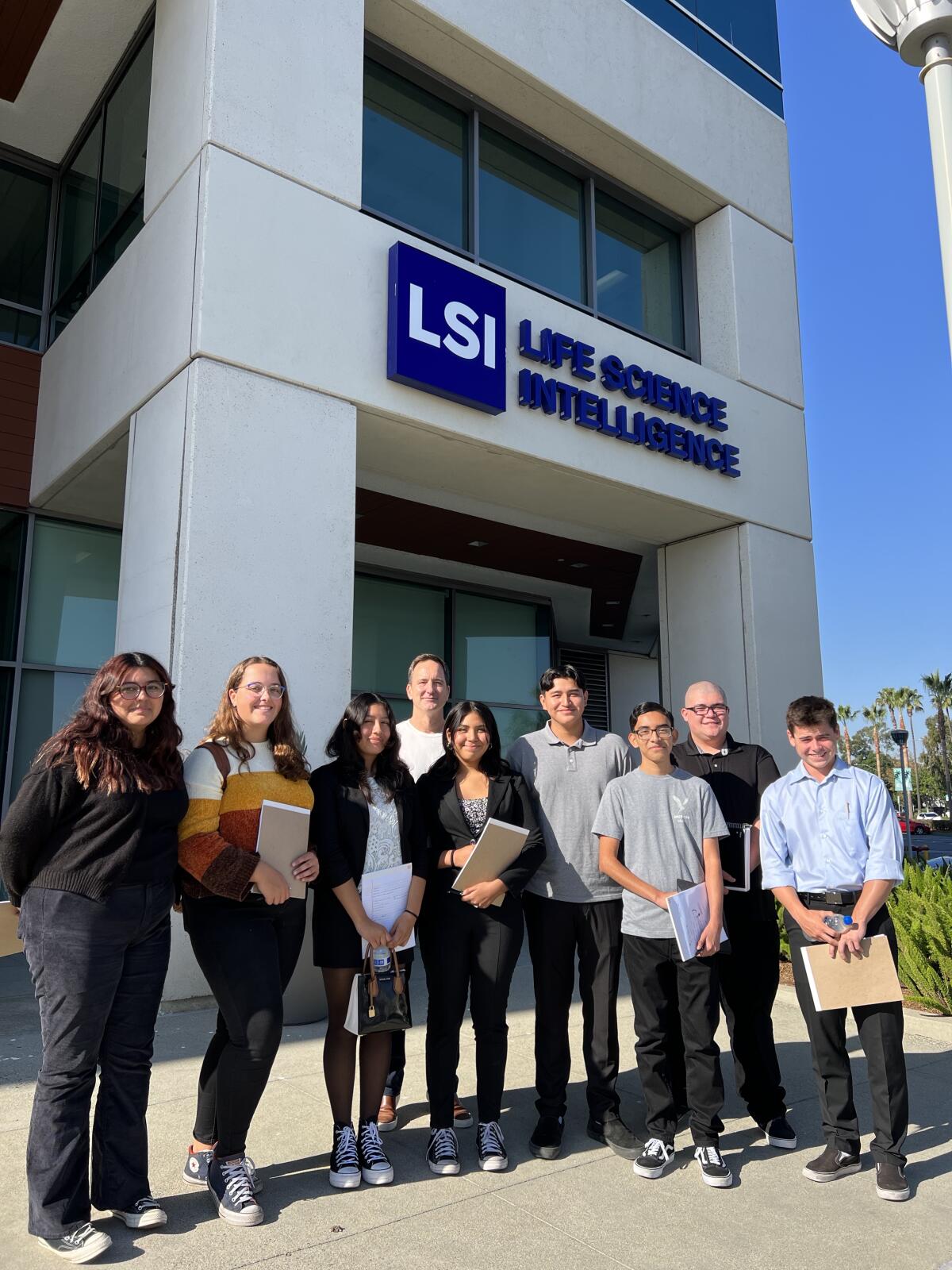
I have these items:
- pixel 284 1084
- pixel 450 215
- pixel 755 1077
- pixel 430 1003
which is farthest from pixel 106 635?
pixel 755 1077

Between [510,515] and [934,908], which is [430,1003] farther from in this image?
[510,515]

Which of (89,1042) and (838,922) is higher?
(838,922)

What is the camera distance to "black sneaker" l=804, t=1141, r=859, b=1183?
3768mm

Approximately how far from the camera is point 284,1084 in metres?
4.82

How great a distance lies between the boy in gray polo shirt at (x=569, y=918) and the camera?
13.3 ft

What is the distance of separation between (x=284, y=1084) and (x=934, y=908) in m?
4.44

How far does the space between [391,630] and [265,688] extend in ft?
26.3

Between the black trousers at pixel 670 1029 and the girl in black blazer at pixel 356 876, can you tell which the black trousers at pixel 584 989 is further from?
the girl in black blazer at pixel 356 876

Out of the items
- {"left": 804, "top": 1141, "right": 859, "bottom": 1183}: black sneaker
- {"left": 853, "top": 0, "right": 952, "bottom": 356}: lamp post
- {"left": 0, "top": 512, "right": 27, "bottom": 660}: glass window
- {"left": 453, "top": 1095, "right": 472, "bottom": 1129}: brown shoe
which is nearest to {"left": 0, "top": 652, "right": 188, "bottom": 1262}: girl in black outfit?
{"left": 453, "top": 1095, "right": 472, "bottom": 1129}: brown shoe

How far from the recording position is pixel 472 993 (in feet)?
13.0

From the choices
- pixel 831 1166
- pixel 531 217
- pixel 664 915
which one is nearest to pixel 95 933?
pixel 664 915

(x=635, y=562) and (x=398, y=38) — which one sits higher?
(x=398, y=38)

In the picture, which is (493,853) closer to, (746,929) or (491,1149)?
(491,1149)

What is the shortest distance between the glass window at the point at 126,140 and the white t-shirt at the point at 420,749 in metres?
6.39
